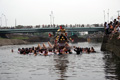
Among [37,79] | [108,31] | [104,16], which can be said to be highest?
[104,16]

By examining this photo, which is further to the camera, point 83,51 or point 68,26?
point 68,26

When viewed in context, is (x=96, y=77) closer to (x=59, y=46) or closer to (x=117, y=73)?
(x=117, y=73)

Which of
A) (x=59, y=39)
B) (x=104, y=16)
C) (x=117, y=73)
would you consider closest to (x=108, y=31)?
(x=59, y=39)

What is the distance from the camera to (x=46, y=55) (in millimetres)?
51875

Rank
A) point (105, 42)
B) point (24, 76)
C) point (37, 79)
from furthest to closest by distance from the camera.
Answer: point (105, 42) < point (24, 76) < point (37, 79)

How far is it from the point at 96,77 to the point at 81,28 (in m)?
113

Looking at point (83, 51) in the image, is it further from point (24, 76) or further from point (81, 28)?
point (81, 28)

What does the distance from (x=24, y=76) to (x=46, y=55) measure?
1010 inches

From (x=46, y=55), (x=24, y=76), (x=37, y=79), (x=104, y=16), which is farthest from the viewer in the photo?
(x=104, y=16)

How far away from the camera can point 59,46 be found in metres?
58.2

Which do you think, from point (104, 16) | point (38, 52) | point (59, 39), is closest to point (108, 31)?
point (59, 39)

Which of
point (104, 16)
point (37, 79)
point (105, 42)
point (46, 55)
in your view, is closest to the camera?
point (37, 79)

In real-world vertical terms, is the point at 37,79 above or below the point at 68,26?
below

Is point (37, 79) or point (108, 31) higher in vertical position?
point (108, 31)
